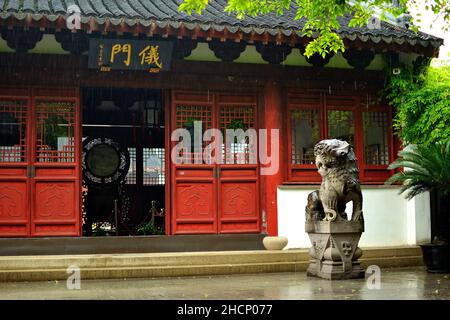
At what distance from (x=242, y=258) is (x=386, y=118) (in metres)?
3.81

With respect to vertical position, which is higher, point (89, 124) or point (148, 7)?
point (148, 7)

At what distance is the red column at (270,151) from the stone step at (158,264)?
2.65ft

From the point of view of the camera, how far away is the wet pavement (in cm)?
647

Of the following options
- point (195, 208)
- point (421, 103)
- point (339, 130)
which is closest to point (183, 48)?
point (195, 208)

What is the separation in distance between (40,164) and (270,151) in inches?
147

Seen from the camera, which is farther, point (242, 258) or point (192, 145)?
point (192, 145)

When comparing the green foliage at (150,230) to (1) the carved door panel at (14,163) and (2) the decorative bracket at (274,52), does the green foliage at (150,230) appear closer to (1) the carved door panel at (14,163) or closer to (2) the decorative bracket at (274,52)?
(1) the carved door panel at (14,163)

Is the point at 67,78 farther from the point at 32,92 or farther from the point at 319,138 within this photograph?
the point at 319,138

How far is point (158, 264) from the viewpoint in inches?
335

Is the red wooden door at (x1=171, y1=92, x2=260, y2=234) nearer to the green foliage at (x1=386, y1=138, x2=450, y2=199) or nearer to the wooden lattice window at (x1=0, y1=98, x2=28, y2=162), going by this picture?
the wooden lattice window at (x1=0, y1=98, x2=28, y2=162)

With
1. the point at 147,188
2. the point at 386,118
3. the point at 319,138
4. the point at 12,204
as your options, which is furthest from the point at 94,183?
the point at 386,118

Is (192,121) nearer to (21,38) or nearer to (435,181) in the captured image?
(21,38)

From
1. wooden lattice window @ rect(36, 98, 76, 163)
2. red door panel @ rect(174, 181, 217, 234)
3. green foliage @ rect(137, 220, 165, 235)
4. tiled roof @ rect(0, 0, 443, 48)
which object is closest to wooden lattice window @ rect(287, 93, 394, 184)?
tiled roof @ rect(0, 0, 443, 48)

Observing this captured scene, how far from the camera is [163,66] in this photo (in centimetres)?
927
